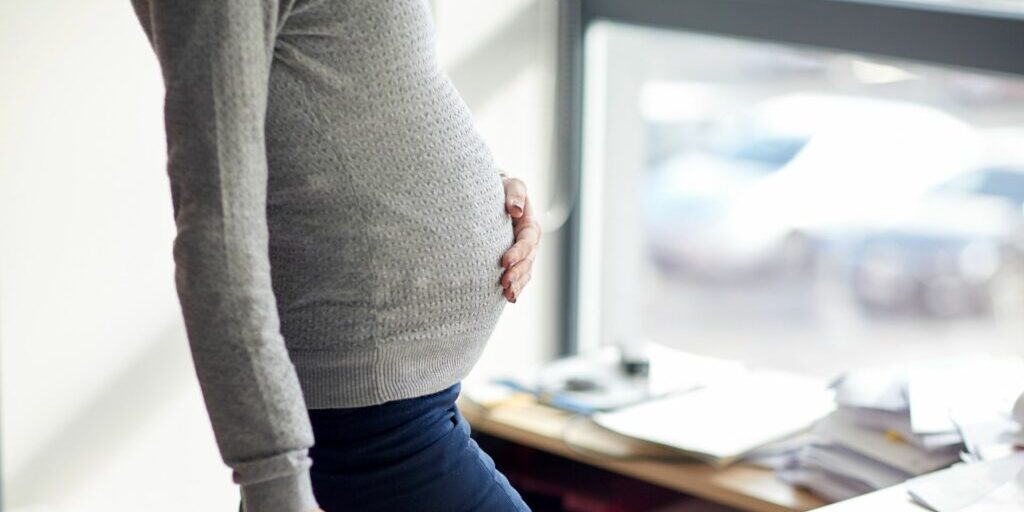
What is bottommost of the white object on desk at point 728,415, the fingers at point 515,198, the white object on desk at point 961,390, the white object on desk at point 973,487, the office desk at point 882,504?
the white object on desk at point 728,415

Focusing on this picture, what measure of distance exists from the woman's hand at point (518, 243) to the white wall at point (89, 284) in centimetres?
81

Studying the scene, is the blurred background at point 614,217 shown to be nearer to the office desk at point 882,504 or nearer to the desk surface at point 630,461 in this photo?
the desk surface at point 630,461

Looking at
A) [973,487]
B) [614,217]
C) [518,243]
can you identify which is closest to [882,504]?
[973,487]

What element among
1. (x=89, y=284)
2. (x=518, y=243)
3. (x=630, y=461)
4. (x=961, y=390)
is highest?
(x=518, y=243)

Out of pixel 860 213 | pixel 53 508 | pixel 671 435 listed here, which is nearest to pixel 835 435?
pixel 671 435

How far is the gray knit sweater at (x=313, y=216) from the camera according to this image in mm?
902

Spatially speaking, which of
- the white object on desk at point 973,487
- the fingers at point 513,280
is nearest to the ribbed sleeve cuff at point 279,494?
the fingers at point 513,280

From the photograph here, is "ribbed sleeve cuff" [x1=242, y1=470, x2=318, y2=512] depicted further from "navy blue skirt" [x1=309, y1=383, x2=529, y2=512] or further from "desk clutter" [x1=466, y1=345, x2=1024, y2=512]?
"desk clutter" [x1=466, y1=345, x2=1024, y2=512]

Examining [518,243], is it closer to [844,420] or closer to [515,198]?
[515,198]

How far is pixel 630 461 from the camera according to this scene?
193cm

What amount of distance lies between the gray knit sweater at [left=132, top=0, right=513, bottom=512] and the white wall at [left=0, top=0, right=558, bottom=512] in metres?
0.82

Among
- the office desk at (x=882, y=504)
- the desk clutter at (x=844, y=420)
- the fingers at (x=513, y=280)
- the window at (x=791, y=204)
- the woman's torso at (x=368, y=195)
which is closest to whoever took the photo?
the woman's torso at (x=368, y=195)

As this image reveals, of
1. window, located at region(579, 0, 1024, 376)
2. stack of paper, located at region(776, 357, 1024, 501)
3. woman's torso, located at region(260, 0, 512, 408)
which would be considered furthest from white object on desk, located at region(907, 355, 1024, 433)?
A: woman's torso, located at region(260, 0, 512, 408)

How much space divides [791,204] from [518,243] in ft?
4.63
